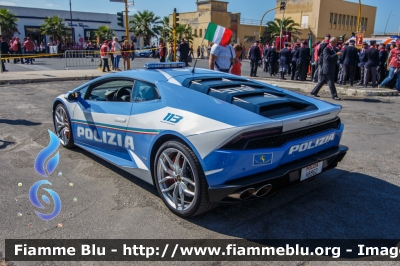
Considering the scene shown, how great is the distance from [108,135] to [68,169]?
0.90m

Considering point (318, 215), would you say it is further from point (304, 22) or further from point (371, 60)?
point (304, 22)

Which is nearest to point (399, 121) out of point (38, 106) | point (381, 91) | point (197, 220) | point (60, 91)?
point (381, 91)

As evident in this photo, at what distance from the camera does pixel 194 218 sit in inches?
133

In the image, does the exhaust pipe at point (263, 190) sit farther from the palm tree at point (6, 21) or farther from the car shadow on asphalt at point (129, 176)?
the palm tree at point (6, 21)

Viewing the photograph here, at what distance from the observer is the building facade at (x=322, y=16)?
175 feet

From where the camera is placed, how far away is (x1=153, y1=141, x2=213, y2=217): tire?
3059 mm

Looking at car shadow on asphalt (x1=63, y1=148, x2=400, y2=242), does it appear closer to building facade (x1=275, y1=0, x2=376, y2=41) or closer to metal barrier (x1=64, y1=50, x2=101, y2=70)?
metal barrier (x1=64, y1=50, x2=101, y2=70)

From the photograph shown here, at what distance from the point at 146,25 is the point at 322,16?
88.5 feet

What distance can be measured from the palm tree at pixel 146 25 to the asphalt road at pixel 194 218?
49649mm

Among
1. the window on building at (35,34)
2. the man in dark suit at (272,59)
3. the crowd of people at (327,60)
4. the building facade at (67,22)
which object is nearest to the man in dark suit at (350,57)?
the crowd of people at (327,60)

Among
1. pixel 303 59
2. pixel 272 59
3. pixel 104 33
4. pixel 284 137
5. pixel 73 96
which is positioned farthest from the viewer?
pixel 104 33

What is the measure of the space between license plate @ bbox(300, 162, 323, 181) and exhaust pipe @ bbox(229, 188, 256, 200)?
59 cm

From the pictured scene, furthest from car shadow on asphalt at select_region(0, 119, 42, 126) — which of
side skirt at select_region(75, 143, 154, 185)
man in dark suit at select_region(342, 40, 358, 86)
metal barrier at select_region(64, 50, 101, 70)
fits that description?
metal barrier at select_region(64, 50, 101, 70)

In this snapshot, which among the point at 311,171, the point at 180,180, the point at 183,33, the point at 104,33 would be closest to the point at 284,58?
the point at 311,171
